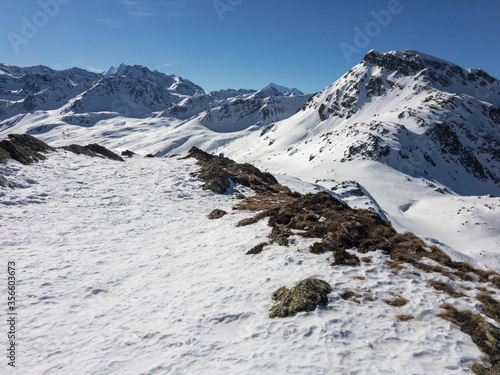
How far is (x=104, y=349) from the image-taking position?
299 inches

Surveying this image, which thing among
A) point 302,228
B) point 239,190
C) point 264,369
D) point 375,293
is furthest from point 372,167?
point 264,369

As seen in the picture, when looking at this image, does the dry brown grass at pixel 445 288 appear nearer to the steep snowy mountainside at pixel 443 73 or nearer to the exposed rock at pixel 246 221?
the exposed rock at pixel 246 221

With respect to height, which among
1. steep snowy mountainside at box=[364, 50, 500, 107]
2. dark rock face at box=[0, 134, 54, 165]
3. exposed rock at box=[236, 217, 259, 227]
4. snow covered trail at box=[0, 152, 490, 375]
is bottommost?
snow covered trail at box=[0, 152, 490, 375]

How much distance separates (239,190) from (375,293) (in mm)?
20877

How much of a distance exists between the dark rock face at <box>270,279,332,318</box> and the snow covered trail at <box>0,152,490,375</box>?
331 millimetres

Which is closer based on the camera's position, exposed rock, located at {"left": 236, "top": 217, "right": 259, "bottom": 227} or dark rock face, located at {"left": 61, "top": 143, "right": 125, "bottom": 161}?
exposed rock, located at {"left": 236, "top": 217, "right": 259, "bottom": 227}

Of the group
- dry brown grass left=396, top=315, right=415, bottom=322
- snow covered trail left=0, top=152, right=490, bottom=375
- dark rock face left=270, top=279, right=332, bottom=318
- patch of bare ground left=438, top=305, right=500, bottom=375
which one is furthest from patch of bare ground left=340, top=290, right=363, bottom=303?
patch of bare ground left=438, top=305, right=500, bottom=375

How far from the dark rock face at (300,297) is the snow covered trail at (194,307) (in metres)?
0.33

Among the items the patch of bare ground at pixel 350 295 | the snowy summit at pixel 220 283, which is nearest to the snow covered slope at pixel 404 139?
the snowy summit at pixel 220 283

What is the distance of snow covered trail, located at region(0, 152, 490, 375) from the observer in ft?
22.0

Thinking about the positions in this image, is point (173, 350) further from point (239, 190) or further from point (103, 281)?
point (239, 190)

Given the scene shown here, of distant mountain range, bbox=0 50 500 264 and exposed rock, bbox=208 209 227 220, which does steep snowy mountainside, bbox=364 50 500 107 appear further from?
exposed rock, bbox=208 209 227 220

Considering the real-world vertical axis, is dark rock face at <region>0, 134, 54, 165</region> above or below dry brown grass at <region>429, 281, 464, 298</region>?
above

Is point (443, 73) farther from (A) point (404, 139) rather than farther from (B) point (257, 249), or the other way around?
(B) point (257, 249)
